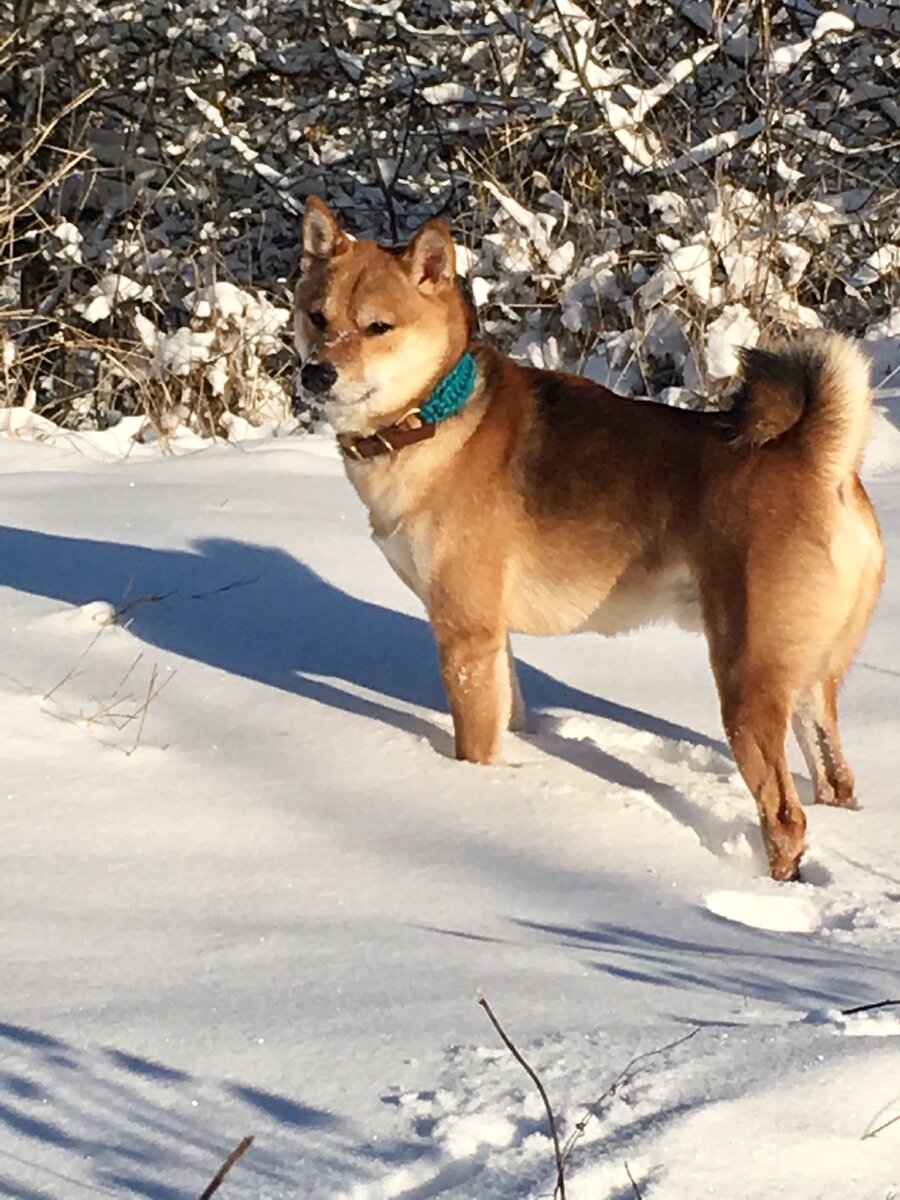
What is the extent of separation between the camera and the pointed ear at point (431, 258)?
372cm

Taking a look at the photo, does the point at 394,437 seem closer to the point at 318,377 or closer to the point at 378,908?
the point at 318,377

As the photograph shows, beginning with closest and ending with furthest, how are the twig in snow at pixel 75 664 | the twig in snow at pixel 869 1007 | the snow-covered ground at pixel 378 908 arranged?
1. the snow-covered ground at pixel 378 908
2. the twig in snow at pixel 869 1007
3. the twig in snow at pixel 75 664

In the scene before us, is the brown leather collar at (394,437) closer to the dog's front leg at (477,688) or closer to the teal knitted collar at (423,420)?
the teal knitted collar at (423,420)

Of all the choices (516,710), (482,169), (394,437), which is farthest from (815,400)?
(482,169)

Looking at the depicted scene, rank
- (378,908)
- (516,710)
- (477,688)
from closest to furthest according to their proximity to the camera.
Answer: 1. (378,908)
2. (477,688)
3. (516,710)

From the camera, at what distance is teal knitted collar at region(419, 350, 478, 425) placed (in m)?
3.62

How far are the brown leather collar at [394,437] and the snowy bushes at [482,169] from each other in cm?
281

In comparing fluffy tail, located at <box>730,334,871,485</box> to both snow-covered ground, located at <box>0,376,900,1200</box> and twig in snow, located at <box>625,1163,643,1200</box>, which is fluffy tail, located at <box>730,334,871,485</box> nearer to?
snow-covered ground, located at <box>0,376,900,1200</box>

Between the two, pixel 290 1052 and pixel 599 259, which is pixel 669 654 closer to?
pixel 290 1052

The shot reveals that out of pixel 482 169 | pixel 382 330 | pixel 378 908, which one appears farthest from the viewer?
pixel 482 169

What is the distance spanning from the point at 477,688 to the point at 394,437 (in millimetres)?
622

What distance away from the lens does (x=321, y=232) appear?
3.88 metres

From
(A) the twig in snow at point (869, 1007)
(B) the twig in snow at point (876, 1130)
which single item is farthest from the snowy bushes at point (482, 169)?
(B) the twig in snow at point (876, 1130)

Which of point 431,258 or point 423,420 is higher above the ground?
point 431,258
